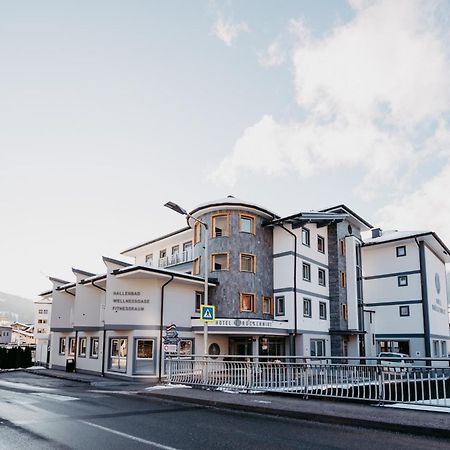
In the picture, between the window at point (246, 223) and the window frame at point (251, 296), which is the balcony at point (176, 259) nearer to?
the window at point (246, 223)

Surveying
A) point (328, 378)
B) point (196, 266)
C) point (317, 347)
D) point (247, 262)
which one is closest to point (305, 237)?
point (247, 262)

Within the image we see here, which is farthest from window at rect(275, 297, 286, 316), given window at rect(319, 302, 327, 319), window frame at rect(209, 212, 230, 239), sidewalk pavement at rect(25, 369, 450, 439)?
sidewalk pavement at rect(25, 369, 450, 439)

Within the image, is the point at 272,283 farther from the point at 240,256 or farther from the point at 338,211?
the point at 338,211

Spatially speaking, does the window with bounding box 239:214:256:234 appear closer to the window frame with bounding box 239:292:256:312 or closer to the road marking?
the window frame with bounding box 239:292:256:312

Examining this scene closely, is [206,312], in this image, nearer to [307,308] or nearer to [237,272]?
[237,272]

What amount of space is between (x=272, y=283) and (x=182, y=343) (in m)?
8.13

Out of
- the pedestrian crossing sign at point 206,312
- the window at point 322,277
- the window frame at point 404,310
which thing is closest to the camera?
the pedestrian crossing sign at point 206,312

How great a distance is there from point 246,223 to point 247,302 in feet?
16.9

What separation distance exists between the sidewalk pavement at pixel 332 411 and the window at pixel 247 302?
13772 mm

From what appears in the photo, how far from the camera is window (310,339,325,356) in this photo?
101 ft

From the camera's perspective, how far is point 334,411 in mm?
10555

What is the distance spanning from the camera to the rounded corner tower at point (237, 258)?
1112 inches

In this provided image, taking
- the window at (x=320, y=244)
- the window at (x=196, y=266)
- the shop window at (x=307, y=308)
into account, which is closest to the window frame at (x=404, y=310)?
the window at (x=320, y=244)

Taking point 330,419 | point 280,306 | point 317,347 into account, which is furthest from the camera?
point 317,347
